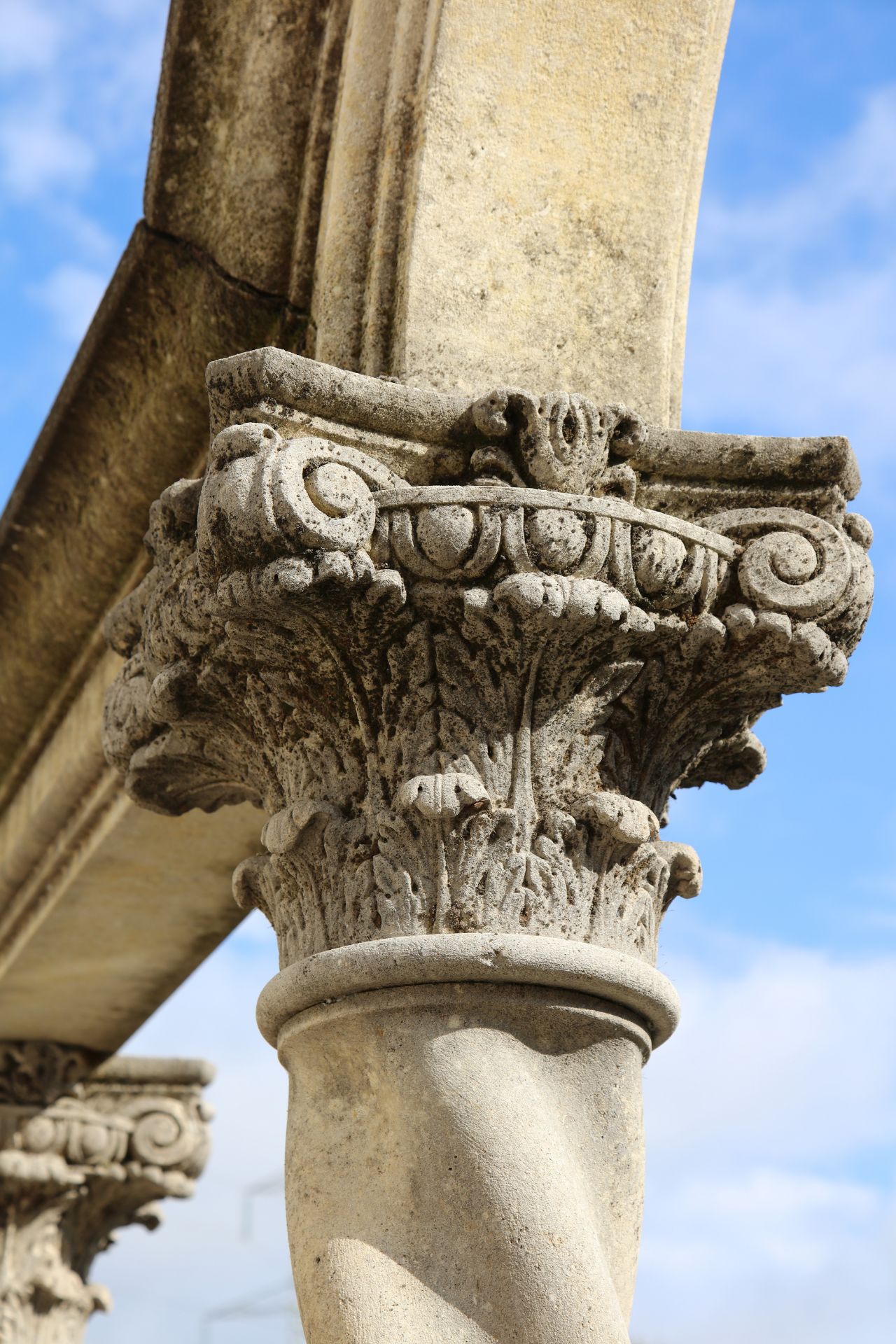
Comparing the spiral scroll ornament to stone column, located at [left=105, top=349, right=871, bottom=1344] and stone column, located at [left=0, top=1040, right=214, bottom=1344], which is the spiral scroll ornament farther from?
stone column, located at [left=0, top=1040, right=214, bottom=1344]

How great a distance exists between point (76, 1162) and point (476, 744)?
4830mm

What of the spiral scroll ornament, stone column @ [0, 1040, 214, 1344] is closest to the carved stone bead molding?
the spiral scroll ornament

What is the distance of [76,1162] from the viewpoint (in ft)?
23.2

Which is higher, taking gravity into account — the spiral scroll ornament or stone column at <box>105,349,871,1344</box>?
the spiral scroll ornament

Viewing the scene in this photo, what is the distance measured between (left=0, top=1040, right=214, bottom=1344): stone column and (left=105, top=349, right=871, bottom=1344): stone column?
4.26m

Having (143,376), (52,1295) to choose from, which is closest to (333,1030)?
(143,376)

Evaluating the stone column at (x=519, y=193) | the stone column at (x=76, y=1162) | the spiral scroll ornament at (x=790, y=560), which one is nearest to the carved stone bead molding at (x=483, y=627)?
the spiral scroll ornament at (x=790, y=560)

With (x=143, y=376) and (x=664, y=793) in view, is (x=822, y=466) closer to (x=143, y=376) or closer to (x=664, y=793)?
(x=664, y=793)

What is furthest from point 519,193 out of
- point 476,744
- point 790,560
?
point 476,744

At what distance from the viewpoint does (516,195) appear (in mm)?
3490

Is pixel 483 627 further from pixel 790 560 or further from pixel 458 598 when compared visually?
pixel 790 560

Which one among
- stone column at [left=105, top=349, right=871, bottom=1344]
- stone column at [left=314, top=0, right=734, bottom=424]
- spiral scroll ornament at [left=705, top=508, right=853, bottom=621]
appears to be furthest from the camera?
stone column at [left=314, top=0, right=734, bottom=424]

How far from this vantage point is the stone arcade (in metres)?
2.74

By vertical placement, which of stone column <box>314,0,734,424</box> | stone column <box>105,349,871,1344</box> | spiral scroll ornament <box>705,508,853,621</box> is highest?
stone column <box>314,0,734,424</box>
